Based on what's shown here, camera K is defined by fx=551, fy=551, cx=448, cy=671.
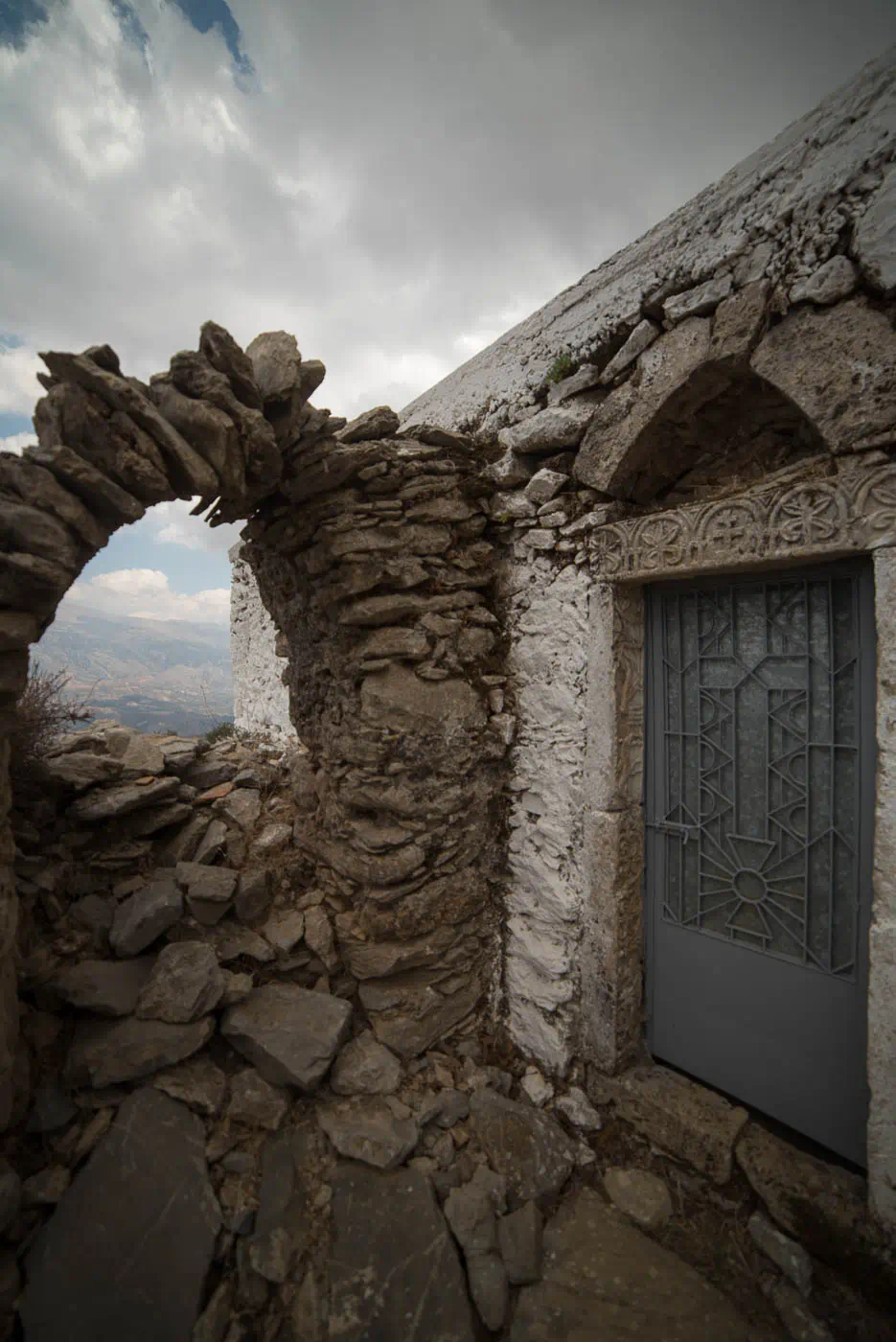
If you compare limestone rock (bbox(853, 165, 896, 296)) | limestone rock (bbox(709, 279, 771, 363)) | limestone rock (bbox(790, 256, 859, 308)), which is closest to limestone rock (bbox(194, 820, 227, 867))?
limestone rock (bbox(709, 279, 771, 363))

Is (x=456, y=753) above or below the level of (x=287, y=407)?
below

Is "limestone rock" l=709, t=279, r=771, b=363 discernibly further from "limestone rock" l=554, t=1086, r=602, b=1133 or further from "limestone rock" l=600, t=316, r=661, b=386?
"limestone rock" l=554, t=1086, r=602, b=1133

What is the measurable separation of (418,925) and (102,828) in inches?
64.7

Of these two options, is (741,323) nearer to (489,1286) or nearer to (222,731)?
(489,1286)

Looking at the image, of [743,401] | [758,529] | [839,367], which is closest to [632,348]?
[743,401]

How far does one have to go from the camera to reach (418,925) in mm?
2775

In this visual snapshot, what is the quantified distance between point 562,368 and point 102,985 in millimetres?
3433

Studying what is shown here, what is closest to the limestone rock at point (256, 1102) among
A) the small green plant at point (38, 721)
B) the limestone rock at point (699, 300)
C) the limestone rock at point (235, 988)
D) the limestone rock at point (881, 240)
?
the limestone rock at point (235, 988)

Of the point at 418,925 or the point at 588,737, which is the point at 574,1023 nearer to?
the point at 418,925

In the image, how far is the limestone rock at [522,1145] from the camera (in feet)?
7.79

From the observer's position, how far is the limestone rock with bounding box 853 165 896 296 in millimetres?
1753

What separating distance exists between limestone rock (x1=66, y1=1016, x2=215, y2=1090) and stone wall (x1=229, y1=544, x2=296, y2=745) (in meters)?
2.71

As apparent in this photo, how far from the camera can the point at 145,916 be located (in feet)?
8.02

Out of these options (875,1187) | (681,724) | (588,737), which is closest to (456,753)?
(588,737)
